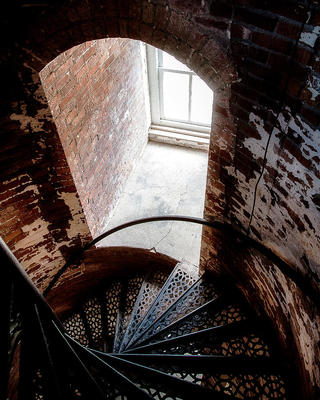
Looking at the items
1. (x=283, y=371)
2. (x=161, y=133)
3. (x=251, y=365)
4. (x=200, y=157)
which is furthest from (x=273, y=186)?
(x=161, y=133)

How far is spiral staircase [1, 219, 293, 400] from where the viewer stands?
75.6 inches

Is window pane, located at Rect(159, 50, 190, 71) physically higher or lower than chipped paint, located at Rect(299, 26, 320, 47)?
higher

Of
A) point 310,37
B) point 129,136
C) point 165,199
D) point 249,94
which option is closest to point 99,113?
point 129,136

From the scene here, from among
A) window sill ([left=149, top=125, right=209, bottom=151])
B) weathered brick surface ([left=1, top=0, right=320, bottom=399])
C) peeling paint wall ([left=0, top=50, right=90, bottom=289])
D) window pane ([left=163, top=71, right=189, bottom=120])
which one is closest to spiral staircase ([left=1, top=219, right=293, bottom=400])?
weathered brick surface ([left=1, top=0, right=320, bottom=399])

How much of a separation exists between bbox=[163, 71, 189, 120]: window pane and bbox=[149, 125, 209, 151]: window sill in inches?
8.8

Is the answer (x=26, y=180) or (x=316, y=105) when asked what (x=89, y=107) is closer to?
(x=26, y=180)

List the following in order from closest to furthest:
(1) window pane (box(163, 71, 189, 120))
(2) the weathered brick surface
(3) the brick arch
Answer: (2) the weathered brick surface < (3) the brick arch < (1) window pane (box(163, 71, 189, 120))

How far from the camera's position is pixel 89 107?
2994mm

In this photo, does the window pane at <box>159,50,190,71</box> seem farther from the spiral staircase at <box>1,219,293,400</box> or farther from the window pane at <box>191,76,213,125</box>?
the spiral staircase at <box>1,219,293,400</box>

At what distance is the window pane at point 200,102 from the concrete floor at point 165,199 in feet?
1.76

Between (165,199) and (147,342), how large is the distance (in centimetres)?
189

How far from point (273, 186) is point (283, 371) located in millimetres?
1919

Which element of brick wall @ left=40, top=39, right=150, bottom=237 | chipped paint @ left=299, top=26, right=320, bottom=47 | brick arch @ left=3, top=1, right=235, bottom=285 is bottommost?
chipped paint @ left=299, top=26, right=320, bottom=47

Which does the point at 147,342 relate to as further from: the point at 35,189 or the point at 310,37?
the point at 310,37
